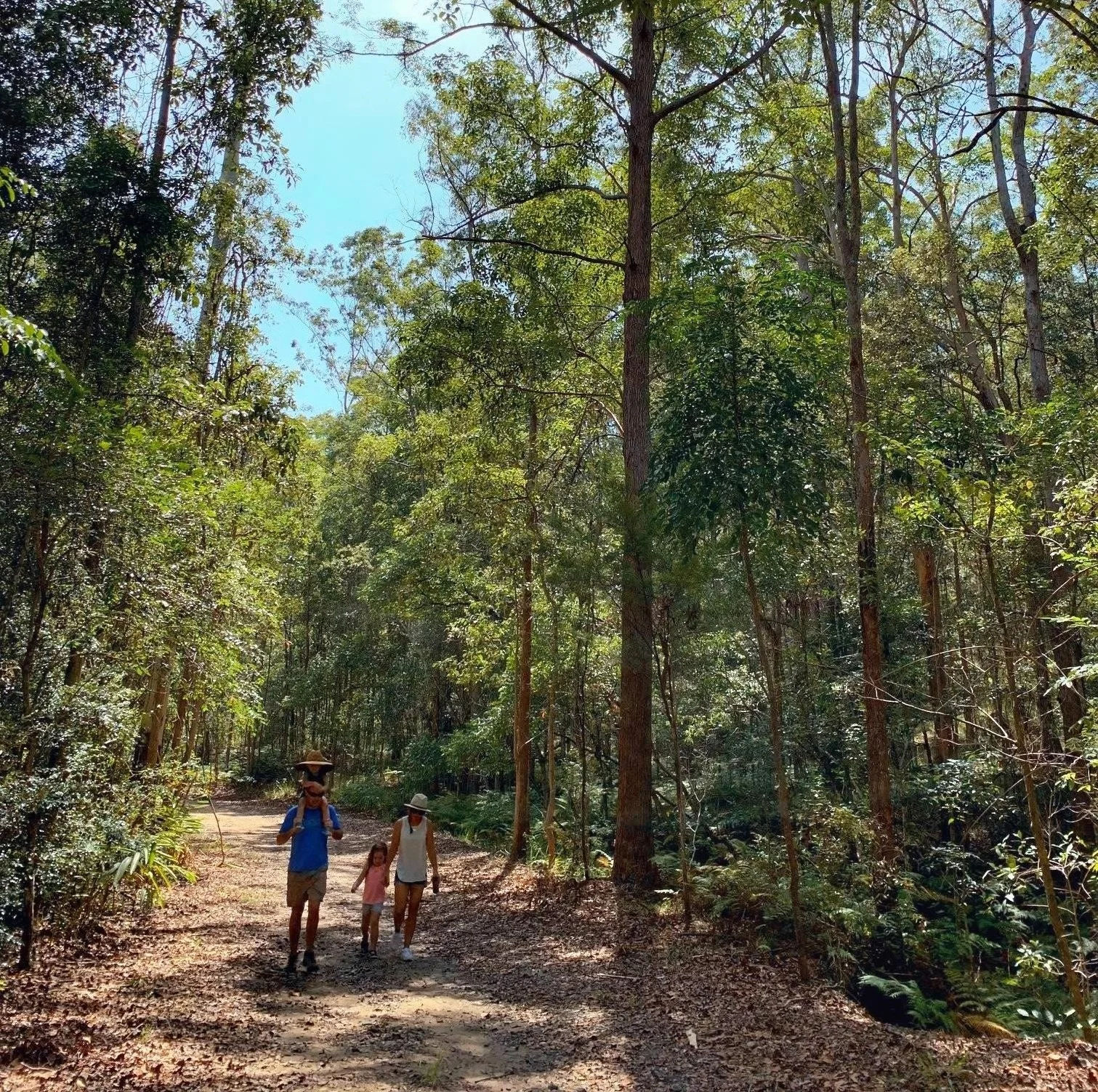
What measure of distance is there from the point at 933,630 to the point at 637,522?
940cm

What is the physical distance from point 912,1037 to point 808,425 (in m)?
5.29

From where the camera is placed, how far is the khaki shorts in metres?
6.78

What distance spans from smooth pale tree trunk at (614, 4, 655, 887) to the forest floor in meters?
1.20

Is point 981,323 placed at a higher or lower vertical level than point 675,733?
higher

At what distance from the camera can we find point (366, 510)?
96.8ft

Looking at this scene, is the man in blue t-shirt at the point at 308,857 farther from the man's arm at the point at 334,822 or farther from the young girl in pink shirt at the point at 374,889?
the young girl in pink shirt at the point at 374,889

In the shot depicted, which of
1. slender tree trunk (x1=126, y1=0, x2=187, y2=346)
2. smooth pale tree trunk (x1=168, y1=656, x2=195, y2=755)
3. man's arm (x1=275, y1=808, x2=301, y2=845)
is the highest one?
slender tree trunk (x1=126, y1=0, x2=187, y2=346)

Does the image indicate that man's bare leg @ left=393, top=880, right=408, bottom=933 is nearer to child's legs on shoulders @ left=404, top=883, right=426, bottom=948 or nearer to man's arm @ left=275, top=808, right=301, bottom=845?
child's legs on shoulders @ left=404, top=883, right=426, bottom=948

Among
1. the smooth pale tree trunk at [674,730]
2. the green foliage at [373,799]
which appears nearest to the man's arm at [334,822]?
the smooth pale tree trunk at [674,730]

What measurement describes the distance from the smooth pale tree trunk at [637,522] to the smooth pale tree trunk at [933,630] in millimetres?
6325

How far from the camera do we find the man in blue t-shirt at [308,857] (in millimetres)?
6781

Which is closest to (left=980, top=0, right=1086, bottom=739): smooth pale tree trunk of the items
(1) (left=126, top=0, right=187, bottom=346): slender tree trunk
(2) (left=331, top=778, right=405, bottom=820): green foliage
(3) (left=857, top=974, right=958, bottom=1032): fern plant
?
(3) (left=857, top=974, right=958, bottom=1032): fern plant

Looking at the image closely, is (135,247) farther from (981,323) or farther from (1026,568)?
(981,323)

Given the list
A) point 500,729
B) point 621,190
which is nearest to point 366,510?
point 500,729
